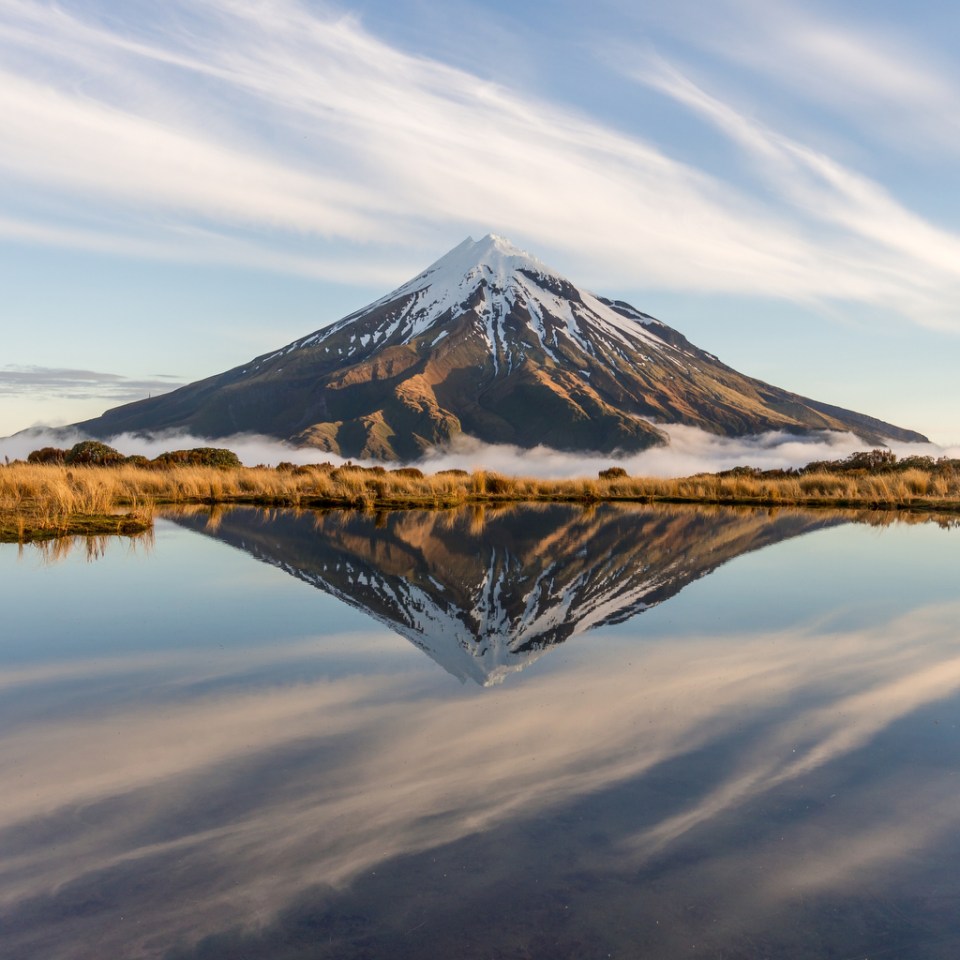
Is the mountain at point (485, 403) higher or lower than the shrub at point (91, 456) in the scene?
higher

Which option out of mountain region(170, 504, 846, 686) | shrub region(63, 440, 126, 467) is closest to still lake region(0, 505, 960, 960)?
mountain region(170, 504, 846, 686)

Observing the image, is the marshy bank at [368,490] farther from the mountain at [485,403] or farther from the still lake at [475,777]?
the mountain at [485,403]

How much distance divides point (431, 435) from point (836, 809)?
563 ft

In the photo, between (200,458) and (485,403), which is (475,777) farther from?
(485,403)

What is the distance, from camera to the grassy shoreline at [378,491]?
18.8m

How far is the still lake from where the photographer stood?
114 inches

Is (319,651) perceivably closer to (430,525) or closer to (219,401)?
(430,525)

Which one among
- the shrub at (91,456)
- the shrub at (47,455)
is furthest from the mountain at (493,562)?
the shrub at (47,455)

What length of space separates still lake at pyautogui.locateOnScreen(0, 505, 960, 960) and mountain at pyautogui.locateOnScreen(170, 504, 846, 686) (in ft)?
0.30

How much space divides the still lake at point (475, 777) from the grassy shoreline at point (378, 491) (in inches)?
407

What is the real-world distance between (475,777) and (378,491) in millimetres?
23068

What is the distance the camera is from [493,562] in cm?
1195

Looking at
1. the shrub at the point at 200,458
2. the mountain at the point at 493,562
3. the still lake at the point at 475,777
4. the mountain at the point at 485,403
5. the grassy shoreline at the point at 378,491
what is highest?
the mountain at the point at 485,403

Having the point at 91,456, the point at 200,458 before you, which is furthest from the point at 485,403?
the point at 91,456
